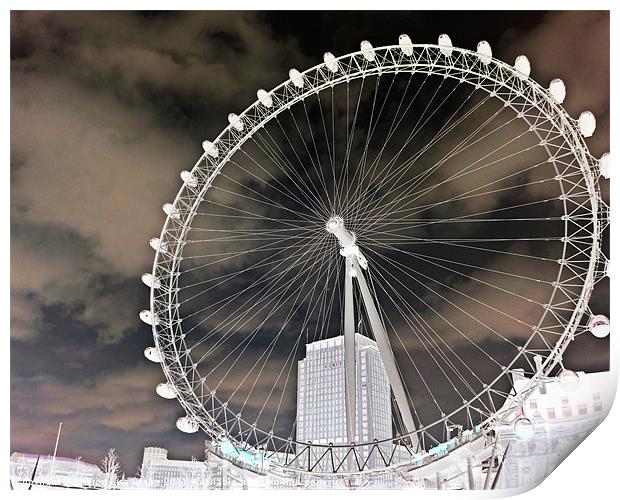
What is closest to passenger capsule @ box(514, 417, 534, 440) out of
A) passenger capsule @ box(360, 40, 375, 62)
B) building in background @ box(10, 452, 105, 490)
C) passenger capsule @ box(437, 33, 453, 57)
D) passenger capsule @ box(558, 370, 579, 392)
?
passenger capsule @ box(558, 370, 579, 392)

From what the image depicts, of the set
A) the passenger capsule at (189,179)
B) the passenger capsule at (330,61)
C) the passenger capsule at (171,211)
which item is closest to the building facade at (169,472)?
the passenger capsule at (171,211)

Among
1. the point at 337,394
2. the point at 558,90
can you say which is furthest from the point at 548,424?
the point at 558,90

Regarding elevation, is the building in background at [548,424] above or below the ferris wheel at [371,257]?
below

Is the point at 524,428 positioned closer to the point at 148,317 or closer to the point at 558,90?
the point at 558,90

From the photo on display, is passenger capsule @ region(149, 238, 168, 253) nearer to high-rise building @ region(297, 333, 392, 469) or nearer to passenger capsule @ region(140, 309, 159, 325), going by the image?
passenger capsule @ region(140, 309, 159, 325)

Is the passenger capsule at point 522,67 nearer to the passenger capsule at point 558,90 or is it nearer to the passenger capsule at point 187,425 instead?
the passenger capsule at point 558,90
